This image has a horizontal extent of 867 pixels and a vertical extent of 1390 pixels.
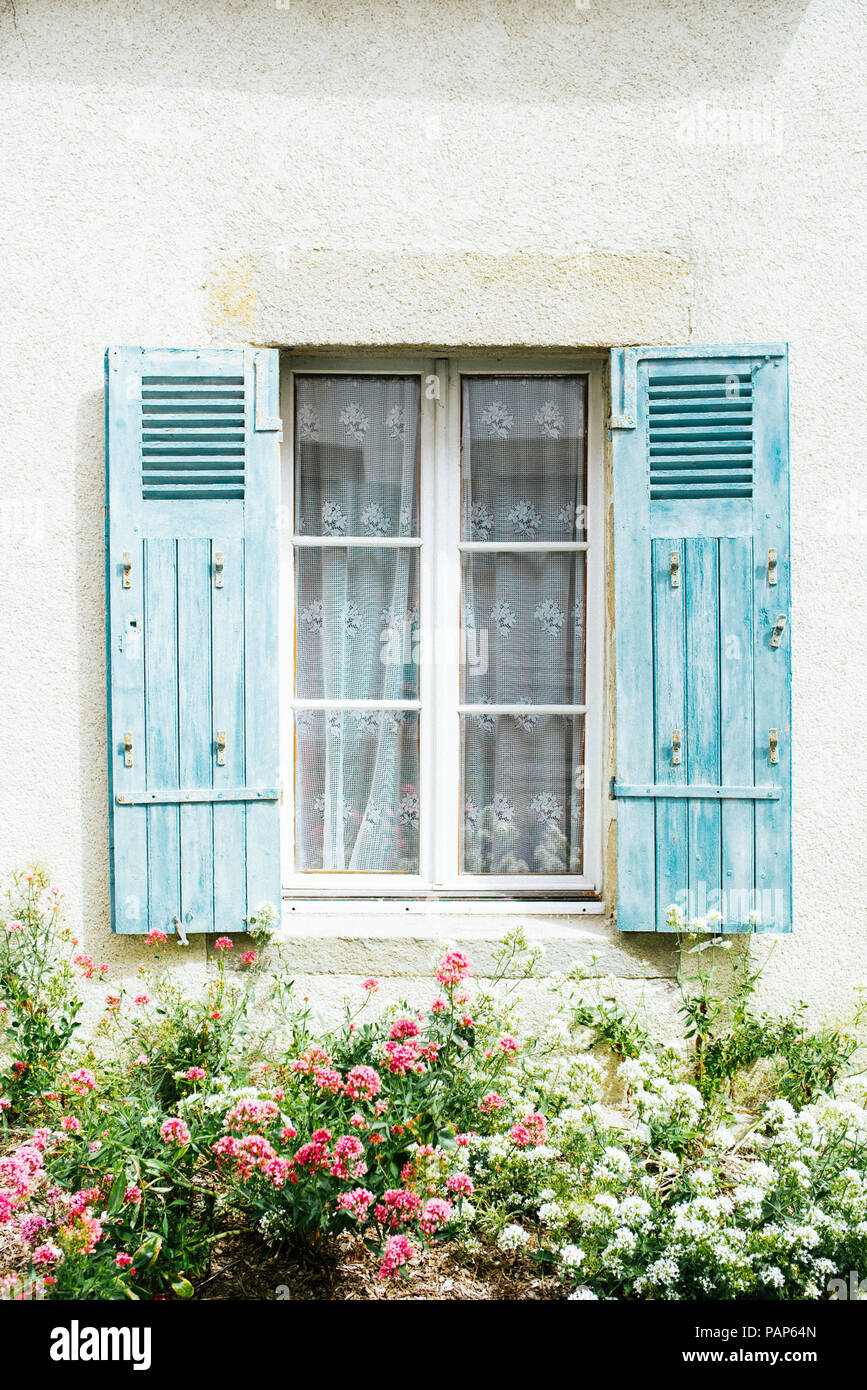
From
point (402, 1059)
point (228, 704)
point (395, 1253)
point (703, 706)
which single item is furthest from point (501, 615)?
point (395, 1253)

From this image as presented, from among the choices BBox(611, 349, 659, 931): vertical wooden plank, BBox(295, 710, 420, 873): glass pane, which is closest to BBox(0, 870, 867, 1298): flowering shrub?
BBox(611, 349, 659, 931): vertical wooden plank

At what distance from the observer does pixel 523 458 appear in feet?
10.5

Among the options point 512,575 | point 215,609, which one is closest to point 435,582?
point 512,575

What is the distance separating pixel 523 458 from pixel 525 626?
1.73 ft

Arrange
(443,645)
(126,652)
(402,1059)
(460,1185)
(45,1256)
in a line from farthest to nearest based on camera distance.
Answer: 1. (443,645)
2. (126,652)
3. (402,1059)
4. (460,1185)
5. (45,1256)

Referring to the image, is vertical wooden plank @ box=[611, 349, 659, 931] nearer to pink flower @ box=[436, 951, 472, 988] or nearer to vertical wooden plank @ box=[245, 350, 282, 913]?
pink flower @ box=[436, 951, 472, 988]

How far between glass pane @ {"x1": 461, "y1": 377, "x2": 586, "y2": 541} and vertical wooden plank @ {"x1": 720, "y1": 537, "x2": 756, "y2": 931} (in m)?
0.53

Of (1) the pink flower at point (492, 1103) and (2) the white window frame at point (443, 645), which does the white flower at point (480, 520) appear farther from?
(1) the pink flower at point (492, 1103)

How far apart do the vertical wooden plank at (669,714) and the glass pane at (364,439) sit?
83 centimetres

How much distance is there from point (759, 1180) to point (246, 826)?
162cm

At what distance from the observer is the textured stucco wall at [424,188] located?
2980 mm

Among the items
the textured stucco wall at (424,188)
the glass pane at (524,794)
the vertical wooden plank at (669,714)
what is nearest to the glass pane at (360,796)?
the glass pane at (524,794)

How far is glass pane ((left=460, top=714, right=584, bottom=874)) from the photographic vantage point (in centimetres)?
321

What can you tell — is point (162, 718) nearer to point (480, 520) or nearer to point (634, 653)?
point (480, 520)
